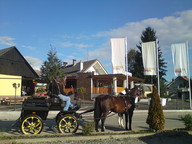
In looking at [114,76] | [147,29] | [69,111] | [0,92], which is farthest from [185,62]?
[147,29]

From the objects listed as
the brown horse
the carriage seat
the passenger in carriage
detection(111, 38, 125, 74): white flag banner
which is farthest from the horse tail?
detection(111, 38, 125, 74): white flag banner

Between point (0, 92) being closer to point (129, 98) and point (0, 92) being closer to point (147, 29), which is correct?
point (129, 98)

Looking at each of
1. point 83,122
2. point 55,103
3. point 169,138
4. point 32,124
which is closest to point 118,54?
point 83,122

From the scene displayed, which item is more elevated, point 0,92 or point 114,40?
point 114,40

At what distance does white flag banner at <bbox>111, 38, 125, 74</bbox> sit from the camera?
49.7 ft

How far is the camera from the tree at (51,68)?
68.6 feet

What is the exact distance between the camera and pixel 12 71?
2577 centimetres

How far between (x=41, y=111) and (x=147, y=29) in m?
43.6

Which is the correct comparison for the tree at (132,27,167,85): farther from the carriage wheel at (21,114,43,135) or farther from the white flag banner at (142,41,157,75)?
the carriage wheel at (21,114,43,135)

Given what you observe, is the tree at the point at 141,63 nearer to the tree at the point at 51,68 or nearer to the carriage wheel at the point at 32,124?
the tree at the point at 51,68

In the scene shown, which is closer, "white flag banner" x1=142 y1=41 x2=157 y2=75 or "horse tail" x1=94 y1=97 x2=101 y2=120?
"horse tail" x1=94 y1=97 x2=101 y2=120

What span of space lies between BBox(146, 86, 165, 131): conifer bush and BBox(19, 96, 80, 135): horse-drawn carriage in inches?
108

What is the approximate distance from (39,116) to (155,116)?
14.2ft

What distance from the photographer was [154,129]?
653 centimetres
